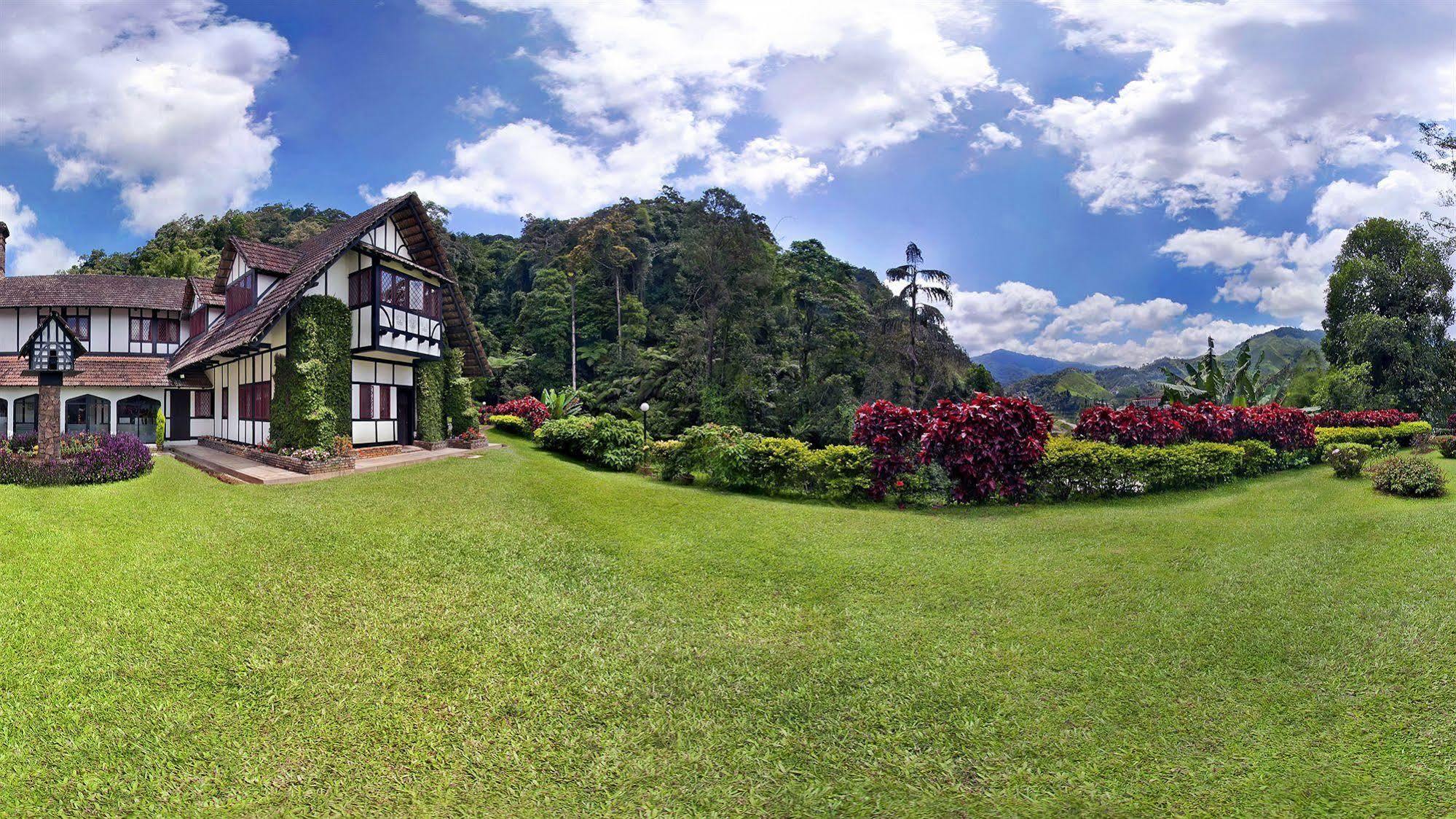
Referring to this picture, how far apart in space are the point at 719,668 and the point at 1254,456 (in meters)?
13.3

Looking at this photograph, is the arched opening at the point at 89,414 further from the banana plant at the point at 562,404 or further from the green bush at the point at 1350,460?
the green bush at the point at 1350,460

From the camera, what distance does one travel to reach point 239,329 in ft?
45.8

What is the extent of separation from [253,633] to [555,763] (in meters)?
3.04

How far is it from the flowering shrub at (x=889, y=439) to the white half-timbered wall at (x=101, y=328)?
2266 cm

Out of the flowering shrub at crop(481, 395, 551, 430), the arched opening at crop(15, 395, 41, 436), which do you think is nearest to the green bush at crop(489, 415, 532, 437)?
the flowering shrub at crop(481, 395, 551, 430)

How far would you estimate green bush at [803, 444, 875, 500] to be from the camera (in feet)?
33.8

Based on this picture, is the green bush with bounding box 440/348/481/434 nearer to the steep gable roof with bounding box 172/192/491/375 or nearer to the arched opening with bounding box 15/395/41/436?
the steep gable roof with bounding box 172/192/491/375

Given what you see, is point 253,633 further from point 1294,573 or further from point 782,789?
point 1294,573

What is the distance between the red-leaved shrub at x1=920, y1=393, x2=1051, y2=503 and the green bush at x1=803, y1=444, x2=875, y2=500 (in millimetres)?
1018

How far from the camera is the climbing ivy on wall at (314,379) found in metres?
12.9

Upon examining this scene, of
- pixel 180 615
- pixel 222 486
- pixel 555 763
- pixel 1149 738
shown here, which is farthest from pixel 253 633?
pixel 222 486

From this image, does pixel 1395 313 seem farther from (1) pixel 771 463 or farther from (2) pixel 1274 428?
(1) pixel 771 463

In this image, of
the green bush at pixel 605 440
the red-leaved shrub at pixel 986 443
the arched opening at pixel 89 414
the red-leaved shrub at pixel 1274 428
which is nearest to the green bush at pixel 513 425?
the green bush at pixel 605 440

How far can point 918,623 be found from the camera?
516 centimetres
